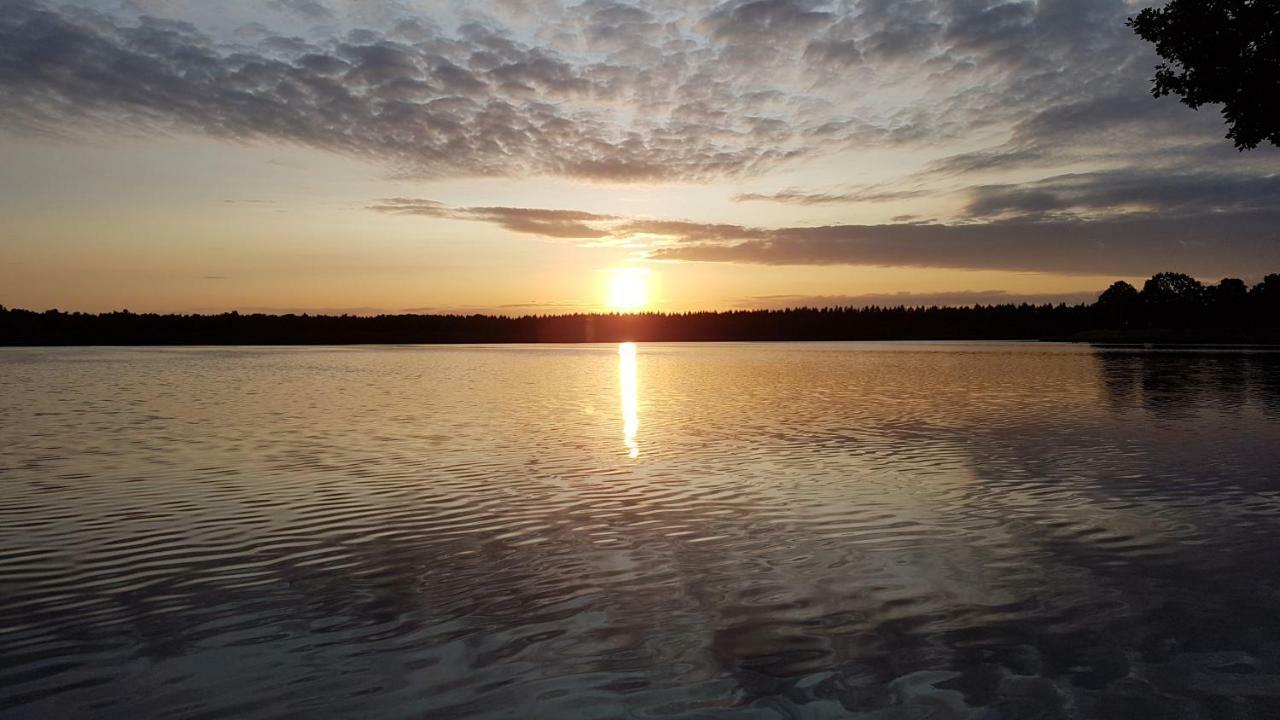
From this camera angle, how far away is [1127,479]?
19484 mm

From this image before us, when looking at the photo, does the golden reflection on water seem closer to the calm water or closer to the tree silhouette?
the calm water

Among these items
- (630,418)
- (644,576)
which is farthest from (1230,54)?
Answer: (644,576)

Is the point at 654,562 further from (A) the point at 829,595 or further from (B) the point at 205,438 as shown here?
(B) the point at 205,438

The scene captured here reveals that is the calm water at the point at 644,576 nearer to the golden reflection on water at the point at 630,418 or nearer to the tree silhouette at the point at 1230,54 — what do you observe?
the golden reflection on water at the point at 630,418

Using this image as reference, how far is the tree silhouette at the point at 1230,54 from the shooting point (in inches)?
1176

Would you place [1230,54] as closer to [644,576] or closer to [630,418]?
[630,418]

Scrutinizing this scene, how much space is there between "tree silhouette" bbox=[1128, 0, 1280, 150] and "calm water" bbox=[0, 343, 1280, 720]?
12376mm

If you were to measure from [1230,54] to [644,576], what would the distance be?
32071 mm

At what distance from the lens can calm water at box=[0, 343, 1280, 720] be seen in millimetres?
8070

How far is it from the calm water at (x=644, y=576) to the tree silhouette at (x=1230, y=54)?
1238 cm

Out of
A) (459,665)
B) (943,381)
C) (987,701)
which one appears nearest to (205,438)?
(459,665)

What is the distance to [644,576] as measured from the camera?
1202 centimetres

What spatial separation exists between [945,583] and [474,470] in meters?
13.2

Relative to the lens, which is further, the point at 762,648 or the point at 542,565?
the point at 542,565
